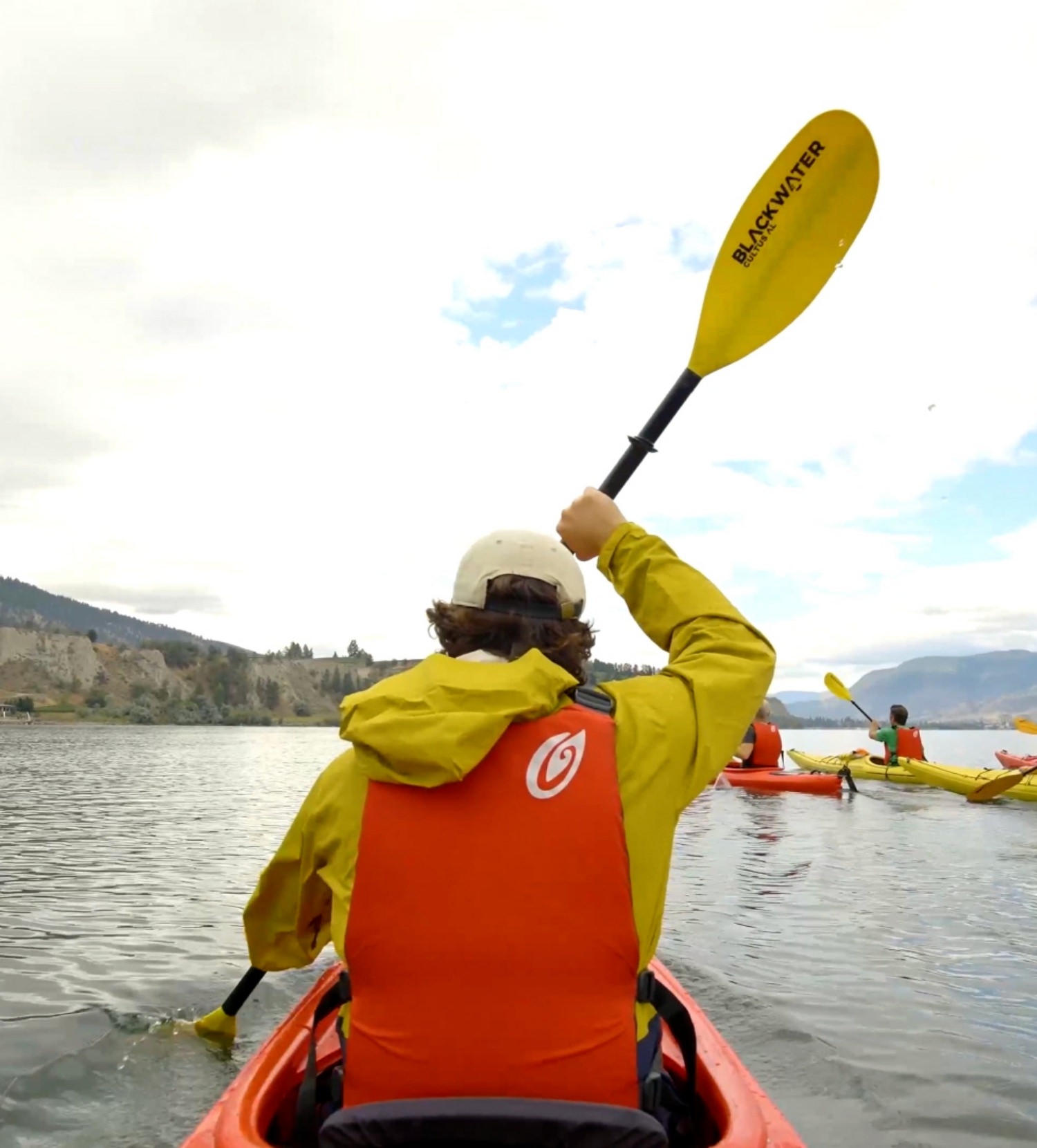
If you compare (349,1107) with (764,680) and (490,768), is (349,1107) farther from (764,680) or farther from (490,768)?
(764,680)

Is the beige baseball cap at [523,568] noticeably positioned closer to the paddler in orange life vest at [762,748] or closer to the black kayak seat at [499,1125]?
the black kayak seat at [499,1125]

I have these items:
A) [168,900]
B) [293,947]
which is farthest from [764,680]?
[168,900]

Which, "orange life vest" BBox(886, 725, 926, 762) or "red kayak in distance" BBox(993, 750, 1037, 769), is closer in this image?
"red kayak in distance" BBox(993, 750, 1037, 769)

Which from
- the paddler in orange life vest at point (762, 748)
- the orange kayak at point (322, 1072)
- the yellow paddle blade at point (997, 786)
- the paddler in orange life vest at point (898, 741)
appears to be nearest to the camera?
the orange kayak at point (322, 1072)

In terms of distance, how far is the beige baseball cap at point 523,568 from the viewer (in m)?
2.51

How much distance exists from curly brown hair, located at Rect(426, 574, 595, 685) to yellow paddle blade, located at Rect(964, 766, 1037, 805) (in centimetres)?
2150

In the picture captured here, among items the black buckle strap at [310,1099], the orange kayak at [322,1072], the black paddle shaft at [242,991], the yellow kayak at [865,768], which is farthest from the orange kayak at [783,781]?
the black buckle strap at [310,1099]

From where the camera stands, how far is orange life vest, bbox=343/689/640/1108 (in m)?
2.23

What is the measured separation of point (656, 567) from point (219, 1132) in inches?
84.4

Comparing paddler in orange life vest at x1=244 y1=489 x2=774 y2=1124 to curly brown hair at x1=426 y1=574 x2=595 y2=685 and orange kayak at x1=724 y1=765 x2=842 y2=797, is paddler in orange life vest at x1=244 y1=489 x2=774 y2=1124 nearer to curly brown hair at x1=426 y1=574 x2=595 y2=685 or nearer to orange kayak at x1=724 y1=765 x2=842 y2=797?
curly brown hair at x1=426 y1=574 x2=595 y2=685

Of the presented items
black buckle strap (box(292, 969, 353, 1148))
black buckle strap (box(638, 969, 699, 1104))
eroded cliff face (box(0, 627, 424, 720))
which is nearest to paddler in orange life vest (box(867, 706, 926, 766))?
black buckle strap (box(638, 969, 699, 1104))

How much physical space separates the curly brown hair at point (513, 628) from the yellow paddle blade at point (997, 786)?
21.5m

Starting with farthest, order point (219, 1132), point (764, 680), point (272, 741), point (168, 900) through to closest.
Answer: point (272, 741) → point (168, 900) → point (219, 1132) → point (764, 680)

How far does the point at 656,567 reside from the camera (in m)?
2.64
